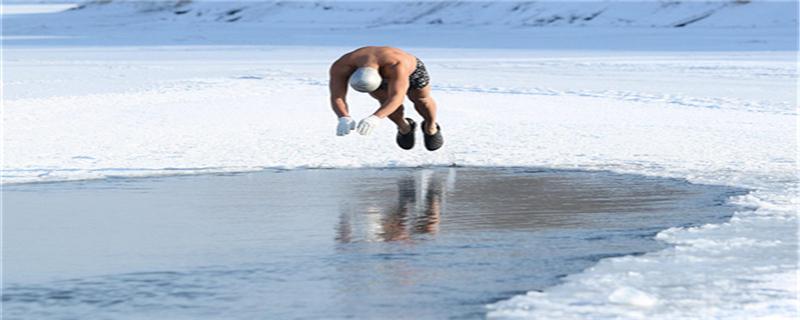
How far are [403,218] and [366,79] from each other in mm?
1978

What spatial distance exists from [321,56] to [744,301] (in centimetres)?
2402

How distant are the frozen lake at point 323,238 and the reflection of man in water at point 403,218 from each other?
0.04 ft


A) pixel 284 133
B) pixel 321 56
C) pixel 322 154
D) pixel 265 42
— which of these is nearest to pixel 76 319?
pixel 322 154

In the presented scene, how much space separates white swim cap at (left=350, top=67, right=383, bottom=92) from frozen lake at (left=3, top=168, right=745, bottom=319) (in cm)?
57

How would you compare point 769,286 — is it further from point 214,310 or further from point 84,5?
point 84,5

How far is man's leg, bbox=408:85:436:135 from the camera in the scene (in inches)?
416

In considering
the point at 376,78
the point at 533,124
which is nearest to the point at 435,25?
the point at 533,124

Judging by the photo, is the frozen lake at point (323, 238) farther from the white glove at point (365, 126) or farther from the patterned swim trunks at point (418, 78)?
the patterned swim trunks at point (418, 78)

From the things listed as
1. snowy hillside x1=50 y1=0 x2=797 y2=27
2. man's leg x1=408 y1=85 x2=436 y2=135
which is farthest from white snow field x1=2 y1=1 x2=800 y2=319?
snowy hillside x1=50 y1=0 x2=797 y2=27

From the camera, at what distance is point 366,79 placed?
9672 millimetres

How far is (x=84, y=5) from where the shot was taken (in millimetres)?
57656

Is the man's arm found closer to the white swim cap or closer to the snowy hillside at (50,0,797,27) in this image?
the white swim cap

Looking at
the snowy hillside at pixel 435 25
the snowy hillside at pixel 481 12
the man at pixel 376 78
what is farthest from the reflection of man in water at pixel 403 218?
the snowy hillside at pixel 481 12

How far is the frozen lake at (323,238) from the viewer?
5691mm
